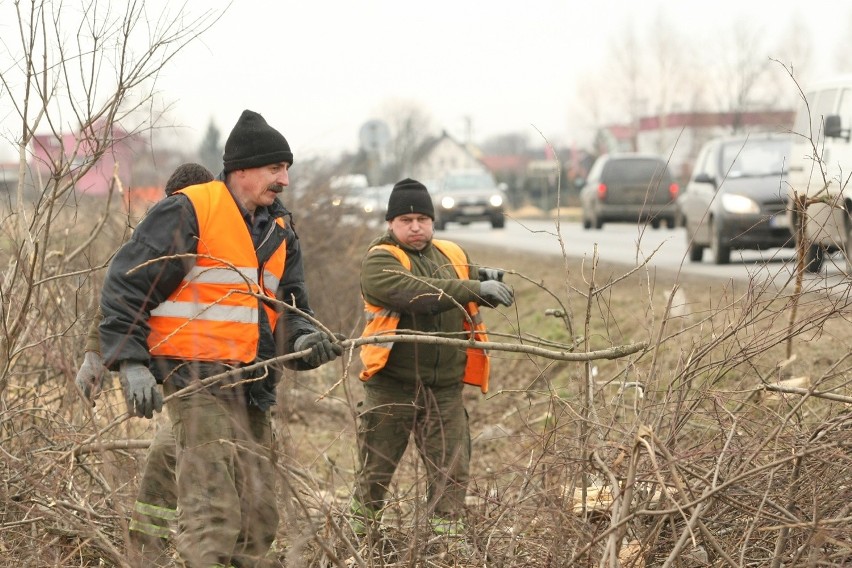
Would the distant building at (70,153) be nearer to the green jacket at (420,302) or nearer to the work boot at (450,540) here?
the green jacket at (420,302)

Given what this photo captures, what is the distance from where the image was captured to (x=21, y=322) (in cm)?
533

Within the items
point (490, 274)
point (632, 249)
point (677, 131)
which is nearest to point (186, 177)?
point (490, 274)

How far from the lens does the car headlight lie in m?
15.4

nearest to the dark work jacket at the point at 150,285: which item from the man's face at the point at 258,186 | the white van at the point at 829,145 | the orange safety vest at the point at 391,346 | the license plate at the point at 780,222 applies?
the man's face at the point at 258,186

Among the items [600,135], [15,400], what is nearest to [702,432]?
[15,400]

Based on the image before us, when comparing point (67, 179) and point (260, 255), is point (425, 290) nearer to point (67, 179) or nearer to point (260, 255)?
point (260, 255)

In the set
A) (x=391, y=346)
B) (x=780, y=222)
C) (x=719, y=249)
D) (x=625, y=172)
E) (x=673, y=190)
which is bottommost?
(x=673, y=190)

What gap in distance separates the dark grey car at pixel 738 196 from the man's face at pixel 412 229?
9175 mm

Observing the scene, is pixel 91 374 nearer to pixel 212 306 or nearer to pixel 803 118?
pixel 212 306

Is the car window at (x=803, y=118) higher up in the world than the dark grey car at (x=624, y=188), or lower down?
higher up

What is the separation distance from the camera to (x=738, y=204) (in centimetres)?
1548

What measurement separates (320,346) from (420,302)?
1.19 meters

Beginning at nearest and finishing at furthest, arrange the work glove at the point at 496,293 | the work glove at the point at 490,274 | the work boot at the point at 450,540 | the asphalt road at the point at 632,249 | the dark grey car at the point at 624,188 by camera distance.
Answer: the work boot at the point at 450,540, the work glove at the point at 496,293, the work glove at the point at 490,274, the asphalt road at the point at 632,249, the dark grey car at the point at 624,188

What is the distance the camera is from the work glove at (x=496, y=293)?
5.54 metres
